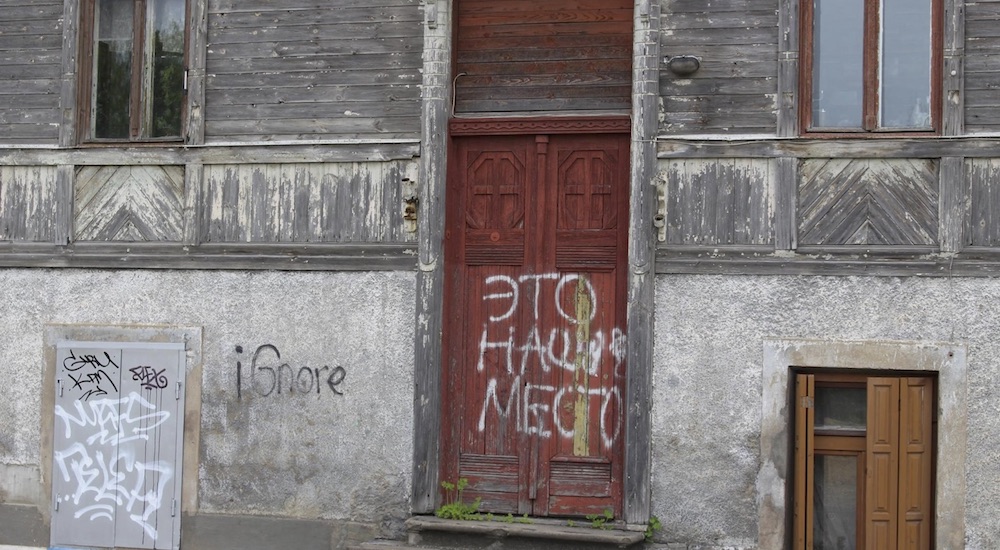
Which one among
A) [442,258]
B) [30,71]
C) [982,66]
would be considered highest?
[30,71]

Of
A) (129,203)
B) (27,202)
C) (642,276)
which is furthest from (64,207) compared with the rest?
(642,276)

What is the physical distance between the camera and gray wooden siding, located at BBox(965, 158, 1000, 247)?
279 inches

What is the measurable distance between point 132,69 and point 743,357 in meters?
5.10

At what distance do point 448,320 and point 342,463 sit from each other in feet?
4.18

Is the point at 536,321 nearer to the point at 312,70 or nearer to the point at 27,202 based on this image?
the point at 312,70

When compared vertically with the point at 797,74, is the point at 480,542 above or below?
below

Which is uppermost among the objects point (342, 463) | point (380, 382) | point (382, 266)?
point (382, 266)

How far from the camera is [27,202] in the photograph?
8672 mm

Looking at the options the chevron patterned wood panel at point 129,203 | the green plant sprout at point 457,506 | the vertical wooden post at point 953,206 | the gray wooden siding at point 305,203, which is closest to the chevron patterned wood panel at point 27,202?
the chevron patterned wood panel at point 129,203

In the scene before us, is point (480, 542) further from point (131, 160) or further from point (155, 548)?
point (131, 160)

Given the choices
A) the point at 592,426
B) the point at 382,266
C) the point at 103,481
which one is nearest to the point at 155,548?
the point at 103,481

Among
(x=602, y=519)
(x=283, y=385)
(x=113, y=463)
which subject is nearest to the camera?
(x=602, y=519)

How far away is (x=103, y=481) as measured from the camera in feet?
27.5

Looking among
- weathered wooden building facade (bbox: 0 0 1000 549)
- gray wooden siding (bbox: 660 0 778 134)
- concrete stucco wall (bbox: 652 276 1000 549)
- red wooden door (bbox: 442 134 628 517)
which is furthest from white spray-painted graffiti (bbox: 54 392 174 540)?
gray wooden siding (bbox: 660 0 778 134)
